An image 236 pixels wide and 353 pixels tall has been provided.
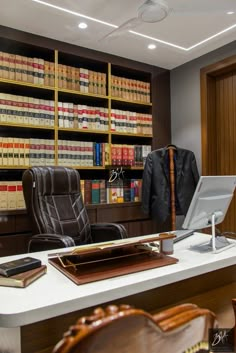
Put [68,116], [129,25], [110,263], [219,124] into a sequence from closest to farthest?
1. [110,263]
2. [129,25]
3. [68,116]
4. [219,124]

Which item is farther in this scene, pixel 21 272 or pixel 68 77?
pixel 68 77

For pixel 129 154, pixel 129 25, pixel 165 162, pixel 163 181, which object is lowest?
pixel 163 181

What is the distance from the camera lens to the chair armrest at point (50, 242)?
1849mm

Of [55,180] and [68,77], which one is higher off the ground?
[68,77]

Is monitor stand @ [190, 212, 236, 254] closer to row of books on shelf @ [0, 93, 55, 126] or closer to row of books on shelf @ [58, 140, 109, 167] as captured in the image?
row of books on shelf @ [58, 140, 109, 167]

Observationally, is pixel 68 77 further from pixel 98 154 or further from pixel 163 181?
pixel 163 181

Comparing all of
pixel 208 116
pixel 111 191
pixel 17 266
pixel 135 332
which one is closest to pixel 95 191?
pixel 111 191

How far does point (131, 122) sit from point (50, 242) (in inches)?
78.1

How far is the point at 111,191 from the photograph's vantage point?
10.8ft

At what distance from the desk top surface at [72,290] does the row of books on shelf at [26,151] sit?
1.59 m

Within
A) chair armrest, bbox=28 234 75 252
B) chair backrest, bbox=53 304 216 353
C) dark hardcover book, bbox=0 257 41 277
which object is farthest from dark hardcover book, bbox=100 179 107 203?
chair backrest, bbox=53 304 216 353

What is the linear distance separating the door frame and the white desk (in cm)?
214

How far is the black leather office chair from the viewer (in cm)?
231

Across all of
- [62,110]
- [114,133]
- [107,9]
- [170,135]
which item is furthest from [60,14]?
[170,135]
